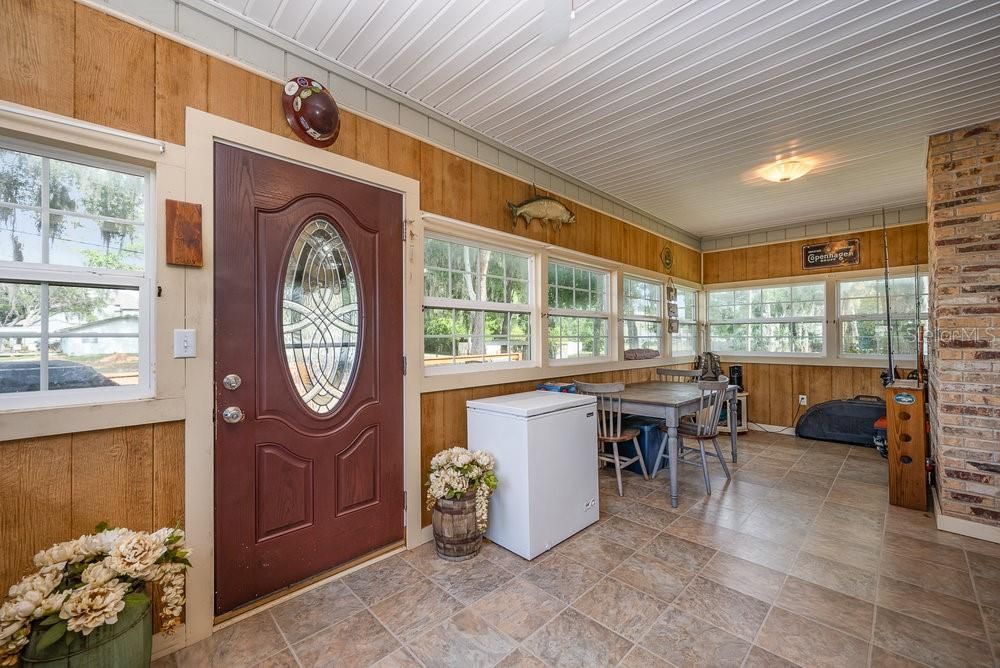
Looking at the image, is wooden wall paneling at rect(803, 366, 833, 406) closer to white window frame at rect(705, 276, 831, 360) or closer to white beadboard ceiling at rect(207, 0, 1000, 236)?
white window frame at rect(705, 276, 831, 360)

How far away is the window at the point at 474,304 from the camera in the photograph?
2764mm

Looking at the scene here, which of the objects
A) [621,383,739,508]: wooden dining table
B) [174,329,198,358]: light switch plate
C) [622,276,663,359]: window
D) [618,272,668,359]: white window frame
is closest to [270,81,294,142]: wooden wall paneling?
[174,329,198,358]: light switch plate

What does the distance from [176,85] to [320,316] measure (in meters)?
1.12

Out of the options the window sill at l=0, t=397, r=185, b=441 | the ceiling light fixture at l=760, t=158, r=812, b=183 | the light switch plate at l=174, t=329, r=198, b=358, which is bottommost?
the window sill at l=0, t=397, r=185, b=441

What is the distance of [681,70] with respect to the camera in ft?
7.39

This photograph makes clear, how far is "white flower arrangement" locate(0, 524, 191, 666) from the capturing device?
3.82 ft

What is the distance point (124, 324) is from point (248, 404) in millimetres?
562

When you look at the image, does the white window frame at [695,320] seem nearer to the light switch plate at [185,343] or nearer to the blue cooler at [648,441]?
the blue cooler at [648,441]

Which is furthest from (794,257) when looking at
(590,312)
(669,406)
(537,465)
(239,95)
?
(239,95)

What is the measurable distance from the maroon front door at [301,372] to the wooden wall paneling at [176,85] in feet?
0.59

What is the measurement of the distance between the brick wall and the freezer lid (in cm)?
229

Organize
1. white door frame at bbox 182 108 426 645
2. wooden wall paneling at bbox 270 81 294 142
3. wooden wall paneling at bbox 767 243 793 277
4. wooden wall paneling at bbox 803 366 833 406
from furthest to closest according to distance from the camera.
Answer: wooden wall paneling at bbox 767 243 793 277, wooden wall paneling at bbox 803 366 833 406, wooden wall paneling at bbox 270 81 294 142, white door frame at bbox 182 108 426 645

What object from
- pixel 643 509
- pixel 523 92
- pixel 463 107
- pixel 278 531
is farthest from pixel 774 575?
pixel 463 107

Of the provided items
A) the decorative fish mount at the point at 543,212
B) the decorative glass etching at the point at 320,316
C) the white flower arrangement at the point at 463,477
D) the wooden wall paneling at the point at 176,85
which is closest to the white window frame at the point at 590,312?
the decorative fish mount at the point at 543,212
